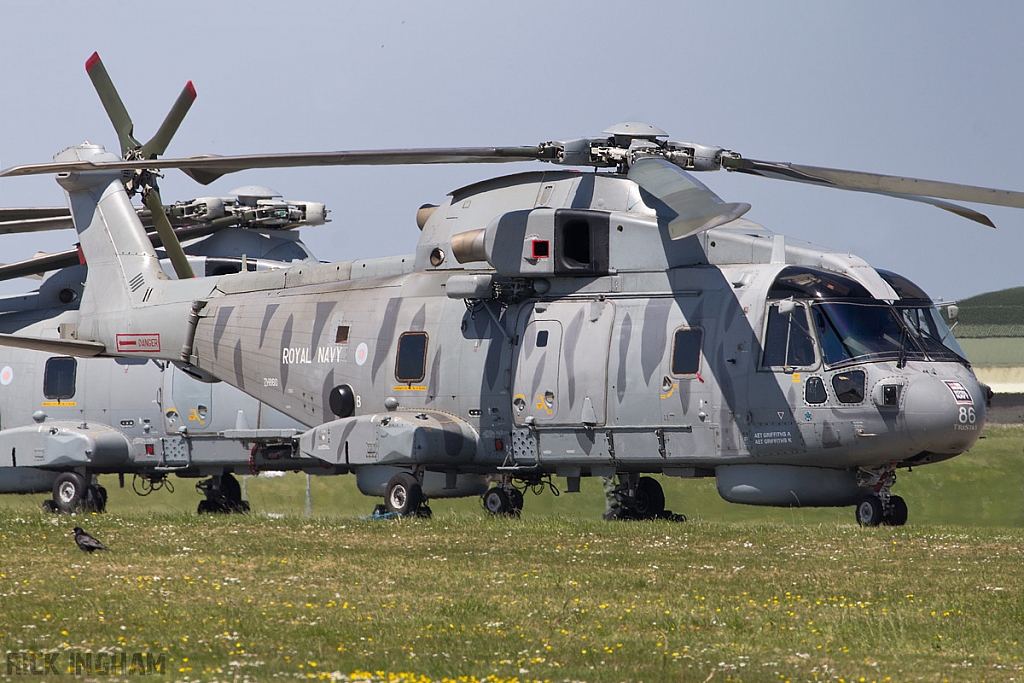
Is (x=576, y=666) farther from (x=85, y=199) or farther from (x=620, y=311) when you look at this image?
(x=85, y=199)

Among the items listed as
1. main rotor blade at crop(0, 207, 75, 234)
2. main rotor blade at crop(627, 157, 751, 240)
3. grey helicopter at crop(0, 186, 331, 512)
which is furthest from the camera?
main rotor blade at crop(0, 207, 75, 234)

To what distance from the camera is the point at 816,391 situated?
1620 cm

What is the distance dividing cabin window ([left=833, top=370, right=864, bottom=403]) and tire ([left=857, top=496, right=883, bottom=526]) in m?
1.71

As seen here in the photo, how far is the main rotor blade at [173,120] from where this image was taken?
22766 millimetres

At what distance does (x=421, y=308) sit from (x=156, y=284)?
596cm

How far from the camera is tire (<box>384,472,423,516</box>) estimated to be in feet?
60.6

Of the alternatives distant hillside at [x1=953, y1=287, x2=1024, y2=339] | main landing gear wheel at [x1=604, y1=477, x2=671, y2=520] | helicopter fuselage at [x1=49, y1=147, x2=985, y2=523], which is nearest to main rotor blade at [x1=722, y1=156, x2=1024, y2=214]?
helicopter fuselage at [x1=49, y1=147, x2=985, y2=523]

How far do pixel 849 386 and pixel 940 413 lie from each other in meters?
1.13

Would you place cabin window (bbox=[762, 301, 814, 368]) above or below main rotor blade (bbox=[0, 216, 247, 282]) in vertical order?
below

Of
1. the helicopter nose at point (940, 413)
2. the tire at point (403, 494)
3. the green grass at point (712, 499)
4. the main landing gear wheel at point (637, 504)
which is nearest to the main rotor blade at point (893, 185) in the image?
the helicopter nose at point (940, 413)

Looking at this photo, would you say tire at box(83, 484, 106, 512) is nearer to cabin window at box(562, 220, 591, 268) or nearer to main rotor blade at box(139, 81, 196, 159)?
main rotor blade at box(139, 81, 196, 159)

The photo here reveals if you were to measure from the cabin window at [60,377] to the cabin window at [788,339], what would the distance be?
47.2 ft

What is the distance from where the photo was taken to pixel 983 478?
3156 centimetres

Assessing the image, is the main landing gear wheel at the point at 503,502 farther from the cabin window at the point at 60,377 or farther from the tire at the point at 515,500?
the cabin window at the point at 60,377
